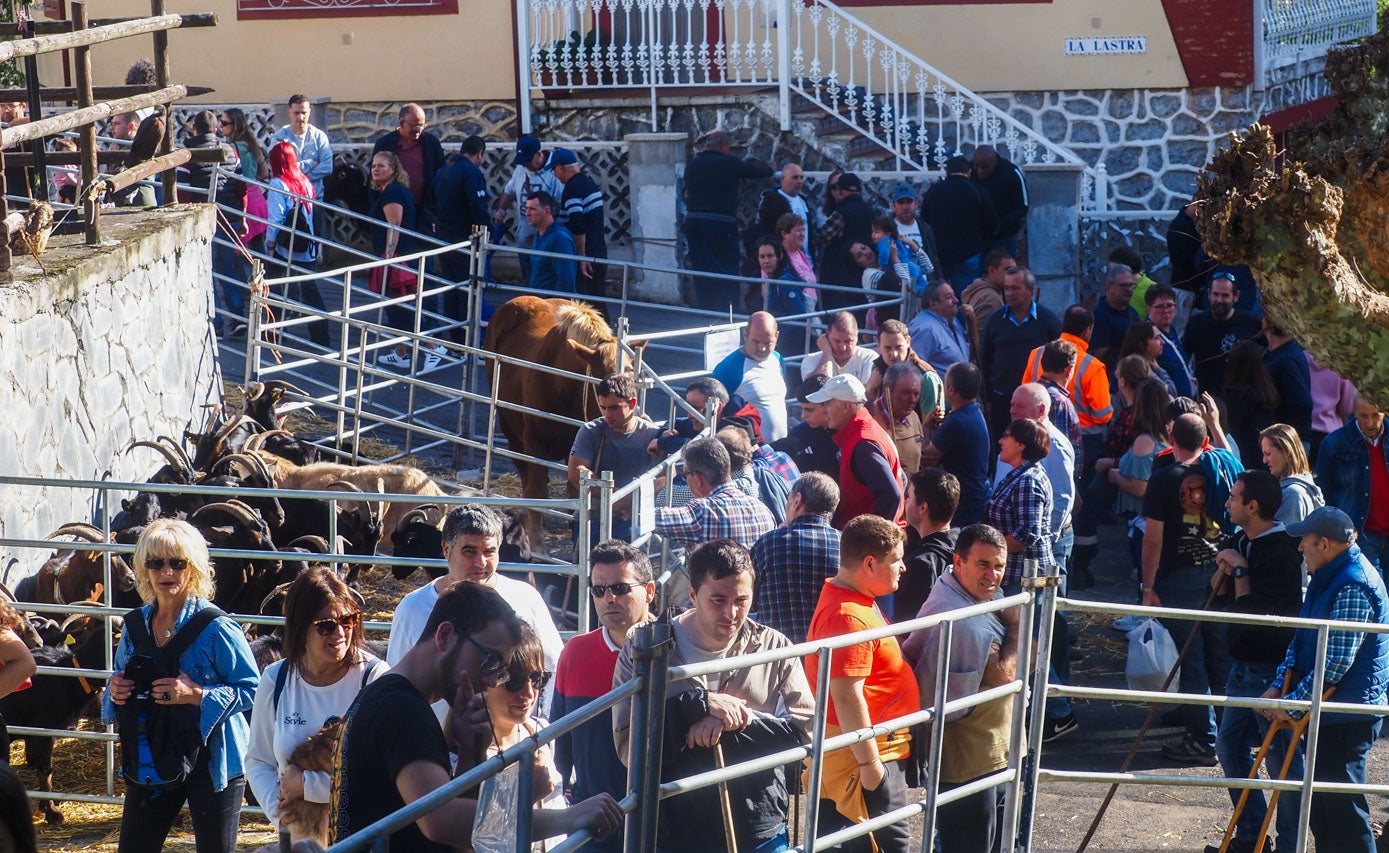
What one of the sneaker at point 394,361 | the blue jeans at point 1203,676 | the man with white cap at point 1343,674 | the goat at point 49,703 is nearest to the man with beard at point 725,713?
the man with white cap at point 1343,674

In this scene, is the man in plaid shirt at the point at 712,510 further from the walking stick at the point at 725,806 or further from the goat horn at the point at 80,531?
the goat horn at the point at 80,531

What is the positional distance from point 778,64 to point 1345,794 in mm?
11608

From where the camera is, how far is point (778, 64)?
1577 centimetres

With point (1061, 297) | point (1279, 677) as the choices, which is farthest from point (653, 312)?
Answer: point (1279, 677)

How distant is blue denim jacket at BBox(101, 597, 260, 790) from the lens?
4.80 metres

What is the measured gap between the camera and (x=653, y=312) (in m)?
15.2

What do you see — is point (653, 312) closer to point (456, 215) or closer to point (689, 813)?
point (456, 215)

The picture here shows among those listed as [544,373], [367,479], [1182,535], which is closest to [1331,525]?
[1182,535]

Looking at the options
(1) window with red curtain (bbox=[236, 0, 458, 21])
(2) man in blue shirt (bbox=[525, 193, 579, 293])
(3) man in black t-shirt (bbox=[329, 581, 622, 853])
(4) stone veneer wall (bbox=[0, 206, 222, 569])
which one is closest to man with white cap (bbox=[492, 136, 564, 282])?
(2) man in blue shirt (bbox=[525, 193, 579, 293])

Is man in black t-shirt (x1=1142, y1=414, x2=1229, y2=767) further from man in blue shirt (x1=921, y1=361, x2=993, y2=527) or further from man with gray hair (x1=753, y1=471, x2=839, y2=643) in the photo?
man with gray hair (x1=753, y1=471, x2=839, y2=643)

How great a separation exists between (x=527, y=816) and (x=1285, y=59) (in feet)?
50.4

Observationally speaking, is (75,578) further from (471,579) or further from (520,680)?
(520,680)

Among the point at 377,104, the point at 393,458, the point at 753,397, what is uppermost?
the point at 377,104

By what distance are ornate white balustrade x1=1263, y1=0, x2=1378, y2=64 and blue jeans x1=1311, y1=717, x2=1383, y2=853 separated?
11.6 m
